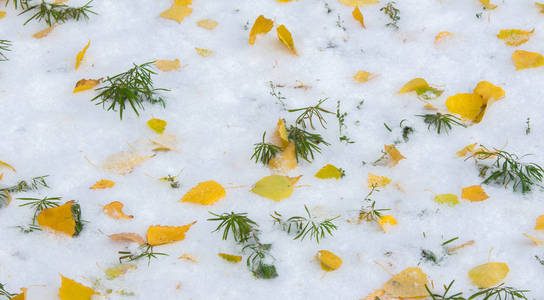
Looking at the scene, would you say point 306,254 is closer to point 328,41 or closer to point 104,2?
point 328,41

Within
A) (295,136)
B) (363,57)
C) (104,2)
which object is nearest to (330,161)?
(295,136)

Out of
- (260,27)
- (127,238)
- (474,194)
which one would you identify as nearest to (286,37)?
(260,27)

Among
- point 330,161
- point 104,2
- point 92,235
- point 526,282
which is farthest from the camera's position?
point 104,2

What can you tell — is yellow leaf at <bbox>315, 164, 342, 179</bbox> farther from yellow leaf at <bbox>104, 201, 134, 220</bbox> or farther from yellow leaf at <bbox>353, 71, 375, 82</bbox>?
yellow leaf at <bbox>104, 201, 134, 220</bbox>

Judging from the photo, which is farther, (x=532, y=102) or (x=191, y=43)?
(x=191, y=43)

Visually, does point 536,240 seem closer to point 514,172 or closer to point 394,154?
point 514,172

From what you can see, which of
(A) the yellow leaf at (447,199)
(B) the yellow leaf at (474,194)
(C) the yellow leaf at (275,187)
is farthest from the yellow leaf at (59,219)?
(B) the yellow leaf at (474,194)

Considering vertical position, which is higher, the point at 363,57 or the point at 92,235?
the point at 363,57
